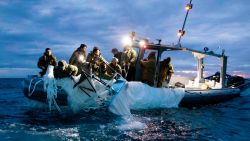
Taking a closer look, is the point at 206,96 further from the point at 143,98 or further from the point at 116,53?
the point at 116,53

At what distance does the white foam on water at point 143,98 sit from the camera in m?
Result: 12.1

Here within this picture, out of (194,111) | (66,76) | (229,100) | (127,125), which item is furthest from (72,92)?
(229,100)

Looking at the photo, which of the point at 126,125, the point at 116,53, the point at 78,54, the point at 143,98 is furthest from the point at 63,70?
the point at 116,53

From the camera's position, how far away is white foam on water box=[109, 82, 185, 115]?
39.8ft

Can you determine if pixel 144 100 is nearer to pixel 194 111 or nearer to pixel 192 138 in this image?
pixel 194 111

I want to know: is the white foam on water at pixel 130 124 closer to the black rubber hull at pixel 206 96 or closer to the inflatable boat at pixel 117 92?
the inflatable boat at pixel 117 92

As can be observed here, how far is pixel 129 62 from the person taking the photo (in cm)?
1548

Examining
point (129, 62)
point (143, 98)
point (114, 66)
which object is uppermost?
point (129, 62)

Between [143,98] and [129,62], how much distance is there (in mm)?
2036

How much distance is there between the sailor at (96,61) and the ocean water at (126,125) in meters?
1.68

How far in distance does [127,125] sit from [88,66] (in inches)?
114

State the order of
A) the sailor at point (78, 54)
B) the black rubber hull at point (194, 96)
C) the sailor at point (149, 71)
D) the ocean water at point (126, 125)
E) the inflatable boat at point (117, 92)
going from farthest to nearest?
the sailor at point (149, 71)
the sailor at point (78, 54)
the black rubber hull at point (194, 96)
the inflatable boat at point (117, 92)
the ocean water at point (126, 125)

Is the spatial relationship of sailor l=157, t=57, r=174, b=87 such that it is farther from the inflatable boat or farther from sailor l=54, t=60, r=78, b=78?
sailor l=54, t=60, r=78, b=78

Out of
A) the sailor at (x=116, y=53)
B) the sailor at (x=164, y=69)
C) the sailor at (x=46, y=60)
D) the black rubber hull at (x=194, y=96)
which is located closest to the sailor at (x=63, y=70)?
the black rubber hull at (x=194, y=96)
